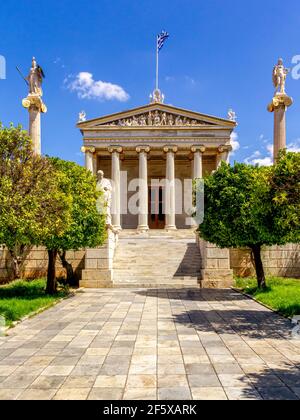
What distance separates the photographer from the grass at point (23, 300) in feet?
37.9

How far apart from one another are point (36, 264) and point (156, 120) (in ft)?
75.7

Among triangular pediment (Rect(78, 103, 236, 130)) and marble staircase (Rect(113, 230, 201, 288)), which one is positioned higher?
triangular pediment (Rect(78, 103, 236, 130))

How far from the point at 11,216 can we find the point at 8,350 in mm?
4110

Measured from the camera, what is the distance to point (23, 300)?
46.5ft

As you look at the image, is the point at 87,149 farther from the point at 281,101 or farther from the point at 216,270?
the point at 216,270

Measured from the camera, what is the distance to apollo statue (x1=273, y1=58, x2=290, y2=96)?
33675 mm

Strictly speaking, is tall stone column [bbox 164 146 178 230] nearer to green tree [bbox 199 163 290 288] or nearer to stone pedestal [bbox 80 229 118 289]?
stone pedestal [bbox 80 229 118 289]

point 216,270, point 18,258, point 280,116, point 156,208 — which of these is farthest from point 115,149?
point 216,270

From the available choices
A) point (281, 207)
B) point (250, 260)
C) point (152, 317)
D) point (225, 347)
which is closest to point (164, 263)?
point (250, 260)

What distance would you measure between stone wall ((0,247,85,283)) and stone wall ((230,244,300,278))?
30.9 ft

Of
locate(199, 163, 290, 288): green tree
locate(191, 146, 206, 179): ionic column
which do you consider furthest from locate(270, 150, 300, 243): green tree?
locate(191, 146, 206, 179): ionic column

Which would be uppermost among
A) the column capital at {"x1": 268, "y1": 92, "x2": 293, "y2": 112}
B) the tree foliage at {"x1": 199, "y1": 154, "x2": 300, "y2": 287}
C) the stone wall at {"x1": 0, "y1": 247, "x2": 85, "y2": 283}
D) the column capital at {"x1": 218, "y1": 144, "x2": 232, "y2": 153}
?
the column capital at {"x1": 268, "y1": 92, "x2": 293, "y2": 112}
